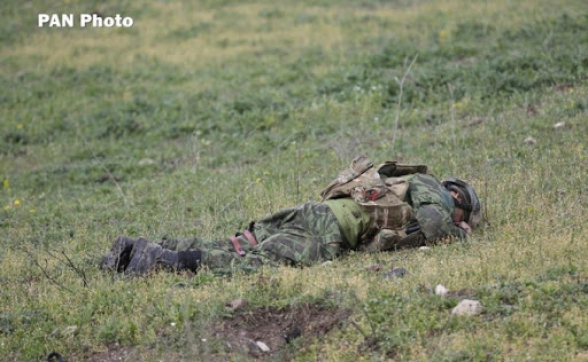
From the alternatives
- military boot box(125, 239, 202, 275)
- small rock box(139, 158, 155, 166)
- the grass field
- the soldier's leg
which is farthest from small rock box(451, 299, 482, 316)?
small rock box(139, 158, 155, 166)

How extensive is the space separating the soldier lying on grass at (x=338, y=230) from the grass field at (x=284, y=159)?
0.17 m

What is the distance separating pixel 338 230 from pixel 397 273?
78cm

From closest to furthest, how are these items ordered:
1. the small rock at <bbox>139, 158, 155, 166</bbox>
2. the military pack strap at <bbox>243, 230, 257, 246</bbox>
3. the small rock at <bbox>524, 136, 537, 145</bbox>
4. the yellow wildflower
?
the military pack strap at <bbox>243, 230, 257, 246</bbox>, the small rock at <bbox>524, 136, 537, 145</bbox>, the small rock at <bbox>139, 158, 155, 166</bbox>, the yellow wildflower

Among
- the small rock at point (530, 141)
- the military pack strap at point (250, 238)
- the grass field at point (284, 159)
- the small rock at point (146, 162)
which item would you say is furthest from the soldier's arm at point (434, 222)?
the small rock at point (146, 162)

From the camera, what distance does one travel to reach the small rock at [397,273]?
238 inches

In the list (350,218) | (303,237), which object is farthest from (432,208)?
(303,237)

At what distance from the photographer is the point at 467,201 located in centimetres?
714

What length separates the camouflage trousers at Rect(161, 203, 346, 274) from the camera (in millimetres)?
6574

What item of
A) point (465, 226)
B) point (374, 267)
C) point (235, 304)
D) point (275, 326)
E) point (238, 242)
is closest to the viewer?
point (275, 326)

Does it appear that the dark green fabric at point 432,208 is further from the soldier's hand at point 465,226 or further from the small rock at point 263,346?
the small rock at point 263,346

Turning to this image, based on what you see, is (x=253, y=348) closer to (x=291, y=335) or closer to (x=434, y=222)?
(x=291, y=335)

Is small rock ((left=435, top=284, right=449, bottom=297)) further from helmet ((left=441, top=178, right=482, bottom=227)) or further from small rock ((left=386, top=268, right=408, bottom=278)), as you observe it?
helmet ((left=441, top=178, right=482, bottom=227))

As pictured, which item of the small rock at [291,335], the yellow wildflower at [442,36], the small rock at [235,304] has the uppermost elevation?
the yellow wildflower at [442,36]

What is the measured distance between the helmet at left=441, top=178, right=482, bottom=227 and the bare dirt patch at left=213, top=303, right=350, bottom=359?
2.03m
